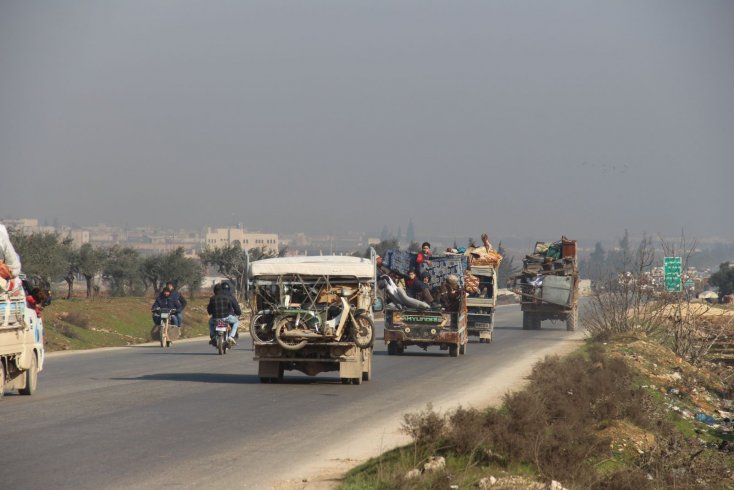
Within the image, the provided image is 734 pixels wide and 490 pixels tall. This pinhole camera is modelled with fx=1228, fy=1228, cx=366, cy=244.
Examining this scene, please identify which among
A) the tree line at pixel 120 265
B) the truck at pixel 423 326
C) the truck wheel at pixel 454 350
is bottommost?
the truck wheel at pixel 454 350

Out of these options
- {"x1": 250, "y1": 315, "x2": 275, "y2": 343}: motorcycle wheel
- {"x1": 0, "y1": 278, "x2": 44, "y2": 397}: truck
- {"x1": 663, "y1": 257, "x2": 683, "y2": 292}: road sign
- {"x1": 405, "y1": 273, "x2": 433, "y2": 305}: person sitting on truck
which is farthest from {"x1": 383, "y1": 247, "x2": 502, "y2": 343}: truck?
{"x1": 0, "y1": 278, "x2": 44, "y2": 397}: truck

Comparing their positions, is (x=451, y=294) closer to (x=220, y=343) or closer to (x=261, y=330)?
(x=220, y=343)

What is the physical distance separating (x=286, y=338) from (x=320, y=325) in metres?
0.64

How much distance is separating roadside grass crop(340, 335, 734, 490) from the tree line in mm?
55893

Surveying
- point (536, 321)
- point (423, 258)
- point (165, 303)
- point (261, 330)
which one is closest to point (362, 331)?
point (261, 330)

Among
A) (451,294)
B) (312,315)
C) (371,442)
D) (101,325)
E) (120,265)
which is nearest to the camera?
(371,442)

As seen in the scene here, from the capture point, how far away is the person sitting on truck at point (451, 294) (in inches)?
1264

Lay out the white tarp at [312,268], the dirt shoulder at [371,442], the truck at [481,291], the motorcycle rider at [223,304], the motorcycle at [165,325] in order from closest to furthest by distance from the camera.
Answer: the dirt shoulder at [371,442]
the white tarp at [312,268]
the motorcycle rider at [223,304]
the motorcycle at [165,325]
the truck at [481,291]

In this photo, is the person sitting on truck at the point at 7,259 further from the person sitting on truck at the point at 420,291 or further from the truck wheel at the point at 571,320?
the truck wheel at the point at 571,320

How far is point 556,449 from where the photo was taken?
1221cm

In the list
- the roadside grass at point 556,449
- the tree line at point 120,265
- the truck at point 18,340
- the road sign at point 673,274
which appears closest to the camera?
the roadside grass at point 556,449

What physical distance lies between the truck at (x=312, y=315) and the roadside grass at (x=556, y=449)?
4077mm

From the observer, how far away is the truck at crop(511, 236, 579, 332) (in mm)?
52750

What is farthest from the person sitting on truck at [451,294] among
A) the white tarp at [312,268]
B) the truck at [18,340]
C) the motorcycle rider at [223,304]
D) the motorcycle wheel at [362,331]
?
the truck at [18,340]
